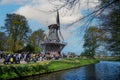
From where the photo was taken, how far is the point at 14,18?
78312 mm

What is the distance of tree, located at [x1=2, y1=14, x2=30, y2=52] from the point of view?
244ft

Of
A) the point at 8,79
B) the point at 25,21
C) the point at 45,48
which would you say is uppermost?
the point at 25,21

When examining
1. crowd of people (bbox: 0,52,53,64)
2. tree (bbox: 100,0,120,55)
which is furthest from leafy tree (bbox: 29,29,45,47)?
tree (bbox: 100,0,120,55)

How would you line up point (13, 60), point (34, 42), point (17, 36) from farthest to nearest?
point (34, 42) → point (17, 36) → point (13, 60)

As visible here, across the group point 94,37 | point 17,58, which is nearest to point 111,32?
point 94,37

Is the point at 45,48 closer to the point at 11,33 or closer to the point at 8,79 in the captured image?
the point at 11,33

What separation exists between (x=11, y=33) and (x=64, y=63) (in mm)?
25651

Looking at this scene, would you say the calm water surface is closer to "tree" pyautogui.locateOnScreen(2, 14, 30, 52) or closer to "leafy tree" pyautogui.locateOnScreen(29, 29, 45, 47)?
"tree" pyautogui.locateOnScreen(2, 14, 30, 52)

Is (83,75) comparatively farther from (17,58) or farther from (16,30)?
(16,30)

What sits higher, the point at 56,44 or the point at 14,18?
the point at 14,18

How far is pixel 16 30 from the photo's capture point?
76500 mm

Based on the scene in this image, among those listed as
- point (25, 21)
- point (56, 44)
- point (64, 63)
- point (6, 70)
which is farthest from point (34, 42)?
point (6, 70)

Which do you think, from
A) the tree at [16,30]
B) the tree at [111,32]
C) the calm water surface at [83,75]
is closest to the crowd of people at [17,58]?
the calm water surface at [83,75]

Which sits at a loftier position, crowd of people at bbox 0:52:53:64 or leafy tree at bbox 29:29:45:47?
leafy tree at bbox 29:29:45:47
